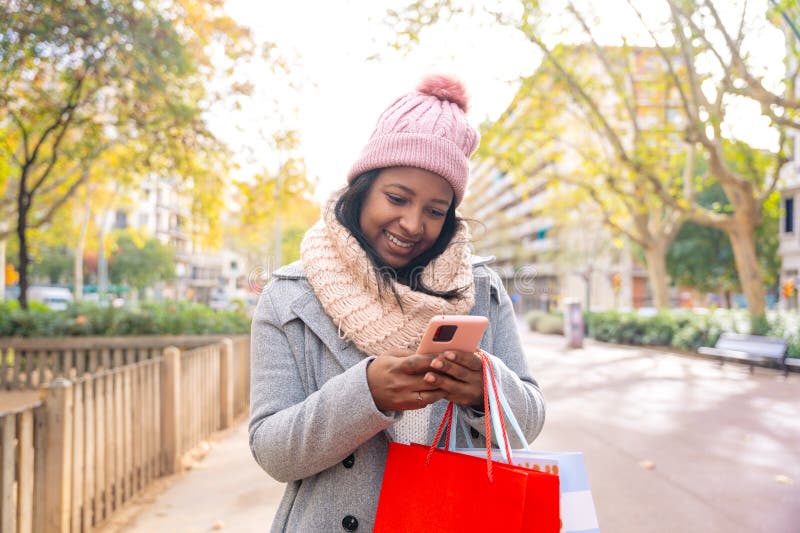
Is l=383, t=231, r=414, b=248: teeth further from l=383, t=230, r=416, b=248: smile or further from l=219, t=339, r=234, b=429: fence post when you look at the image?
l=219, t=339, r=234, b=429: fence post

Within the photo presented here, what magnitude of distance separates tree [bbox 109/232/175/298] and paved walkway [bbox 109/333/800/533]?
5214 cm

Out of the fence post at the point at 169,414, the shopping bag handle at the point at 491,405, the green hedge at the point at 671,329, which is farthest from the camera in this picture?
the green hedge at the point at 671,329

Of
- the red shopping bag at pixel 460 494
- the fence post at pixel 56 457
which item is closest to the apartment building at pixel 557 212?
the red shopping bag at pixel 460 494

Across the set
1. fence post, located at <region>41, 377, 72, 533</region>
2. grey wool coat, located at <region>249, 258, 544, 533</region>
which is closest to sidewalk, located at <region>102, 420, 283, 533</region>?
fence post, located at <region>41, 377, 72, 533</region>

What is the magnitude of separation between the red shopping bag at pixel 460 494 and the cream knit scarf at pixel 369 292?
0.85 feet

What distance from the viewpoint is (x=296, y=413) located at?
53.7 inches

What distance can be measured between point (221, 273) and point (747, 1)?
81.4m

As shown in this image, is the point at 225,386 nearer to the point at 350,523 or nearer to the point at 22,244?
the point at 350,523

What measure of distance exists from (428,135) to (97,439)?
135 inches

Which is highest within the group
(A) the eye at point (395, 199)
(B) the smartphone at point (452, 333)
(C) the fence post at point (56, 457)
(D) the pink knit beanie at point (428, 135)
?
(D) the pink knit beanie at point (428, 135)

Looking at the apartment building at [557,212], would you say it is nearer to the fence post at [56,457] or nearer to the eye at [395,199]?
the eye at [395,199]

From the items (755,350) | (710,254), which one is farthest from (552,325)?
(710,254)

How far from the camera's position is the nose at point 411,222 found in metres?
1.59

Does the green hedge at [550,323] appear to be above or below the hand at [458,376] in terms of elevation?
below
